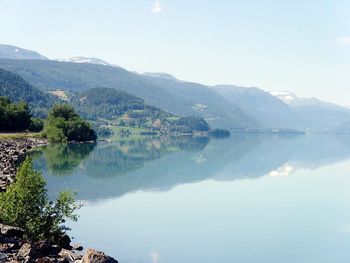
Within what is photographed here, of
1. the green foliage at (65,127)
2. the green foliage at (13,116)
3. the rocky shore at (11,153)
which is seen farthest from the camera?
the green foliage at (65,127)

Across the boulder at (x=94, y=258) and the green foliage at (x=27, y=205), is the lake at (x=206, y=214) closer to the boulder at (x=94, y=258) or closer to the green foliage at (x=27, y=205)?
the green foliage at (x=27, y=205)

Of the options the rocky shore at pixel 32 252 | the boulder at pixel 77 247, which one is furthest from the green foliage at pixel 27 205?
the boulder at pixel 77 247

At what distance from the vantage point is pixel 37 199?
104 feet

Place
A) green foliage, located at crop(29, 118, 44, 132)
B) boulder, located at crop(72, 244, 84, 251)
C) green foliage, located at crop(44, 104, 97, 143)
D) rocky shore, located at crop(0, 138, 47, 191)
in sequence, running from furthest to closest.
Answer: green foliage, located at crop(29, 118, 44, 132) < green foliage, located at crop(44, 104, 97, 143) < rocky shore, located at crop(0, 138, 47, 191) < boulder, located at crop(72, 244, 84, 251)

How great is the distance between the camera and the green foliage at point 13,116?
487 feet

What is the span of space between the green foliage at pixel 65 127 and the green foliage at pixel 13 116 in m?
7.40

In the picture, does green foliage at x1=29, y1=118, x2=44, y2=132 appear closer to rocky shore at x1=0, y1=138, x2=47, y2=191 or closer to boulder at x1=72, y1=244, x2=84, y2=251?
rocky shore at x1=0, y1=138, x2=47, y2=191

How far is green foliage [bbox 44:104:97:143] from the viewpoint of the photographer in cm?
15650

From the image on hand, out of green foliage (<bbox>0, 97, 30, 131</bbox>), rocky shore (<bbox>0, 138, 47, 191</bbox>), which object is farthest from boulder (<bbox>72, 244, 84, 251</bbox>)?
green foliage (<bbox>0, 97, 30, 131</bbox>)

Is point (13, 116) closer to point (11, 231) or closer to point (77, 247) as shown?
point (77, 247)

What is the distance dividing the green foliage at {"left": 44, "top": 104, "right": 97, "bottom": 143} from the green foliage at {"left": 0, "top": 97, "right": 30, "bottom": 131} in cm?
740

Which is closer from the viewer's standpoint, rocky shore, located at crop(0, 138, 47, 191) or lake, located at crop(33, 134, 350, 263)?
lake, located at crop(33, 134, 350, 263)

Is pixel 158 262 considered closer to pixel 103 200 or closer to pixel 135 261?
pixel 135 261

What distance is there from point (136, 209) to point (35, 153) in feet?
206
